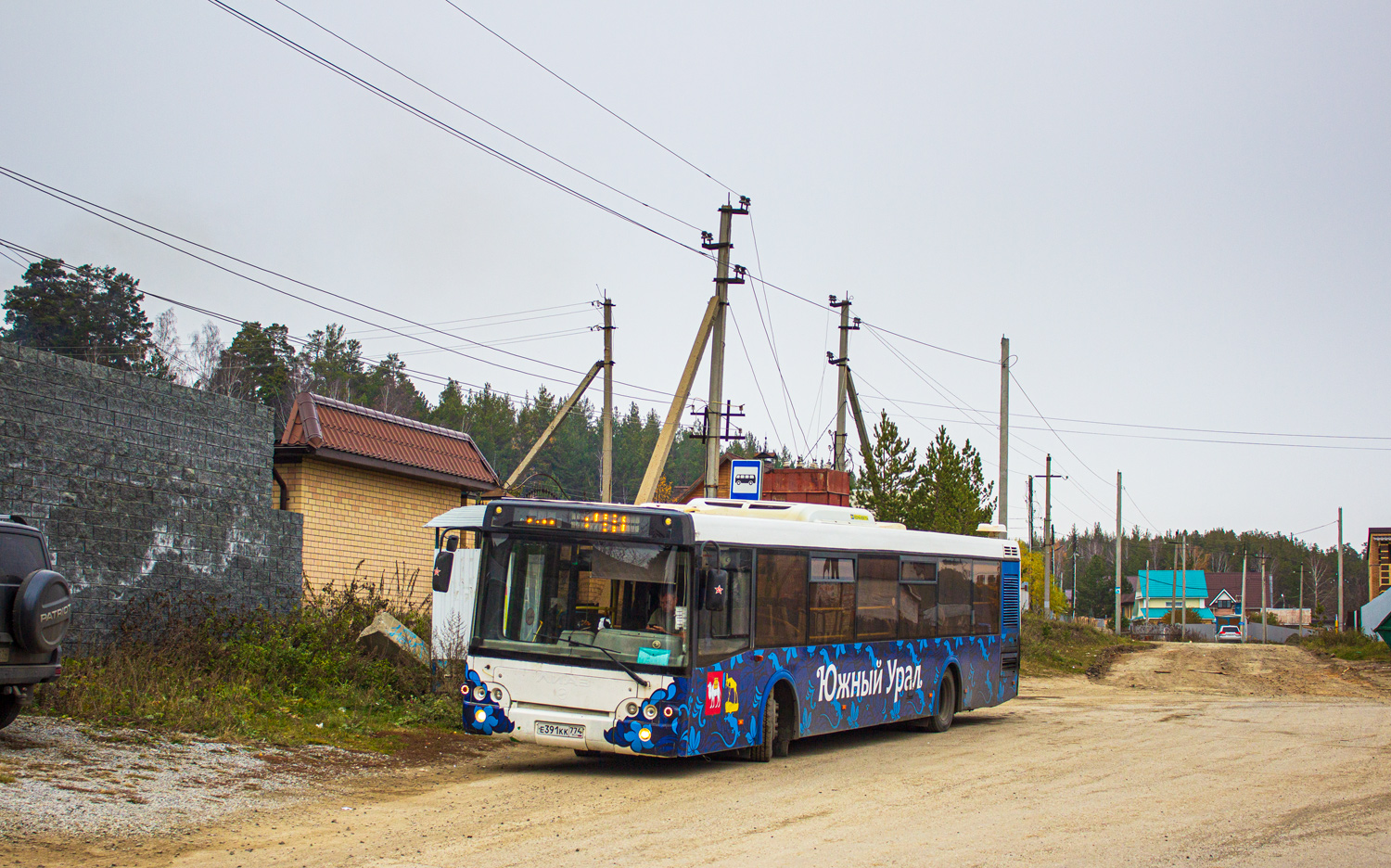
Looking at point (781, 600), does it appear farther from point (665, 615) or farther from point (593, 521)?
point (593, 521)

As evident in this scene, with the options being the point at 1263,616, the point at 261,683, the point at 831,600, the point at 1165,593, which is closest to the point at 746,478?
the point at 831,600

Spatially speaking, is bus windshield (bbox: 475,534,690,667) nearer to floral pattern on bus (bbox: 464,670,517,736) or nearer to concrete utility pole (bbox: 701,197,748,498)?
floral pattern on bus (bbox: 464,670,517,736)

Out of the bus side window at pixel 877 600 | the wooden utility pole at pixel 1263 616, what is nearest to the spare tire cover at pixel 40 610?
the bus side window at pixel 877 600

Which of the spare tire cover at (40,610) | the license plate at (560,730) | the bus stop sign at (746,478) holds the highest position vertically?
the bus stop sign at (746,478)

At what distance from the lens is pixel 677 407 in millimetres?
24922

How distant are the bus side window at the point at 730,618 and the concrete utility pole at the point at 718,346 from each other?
446 inches

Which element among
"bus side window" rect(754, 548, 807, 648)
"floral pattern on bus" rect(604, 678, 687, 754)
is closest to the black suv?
"floral pattern on bus" rect(604, 678, 687, 754)

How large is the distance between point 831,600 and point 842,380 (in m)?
26.6

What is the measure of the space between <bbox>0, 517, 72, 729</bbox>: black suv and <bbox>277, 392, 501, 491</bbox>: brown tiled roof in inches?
288

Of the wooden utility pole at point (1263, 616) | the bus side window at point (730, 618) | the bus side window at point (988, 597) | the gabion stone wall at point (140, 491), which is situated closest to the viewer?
the bus side window at point (730, 618)

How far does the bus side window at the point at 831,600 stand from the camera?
1393 cm

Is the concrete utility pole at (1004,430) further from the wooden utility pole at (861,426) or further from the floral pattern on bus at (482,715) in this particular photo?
the floral pattern on bus at (482,715)

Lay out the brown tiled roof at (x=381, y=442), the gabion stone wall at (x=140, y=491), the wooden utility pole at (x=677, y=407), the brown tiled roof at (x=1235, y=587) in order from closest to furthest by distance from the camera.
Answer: the gabion stone wall at (x=140, y=491), the brown tiled roof at (x=381, y=442), the wooden utility pole at (x=677, y=407), the brown tiled roof at (x=1235, y=587)

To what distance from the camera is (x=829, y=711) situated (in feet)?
46.7
